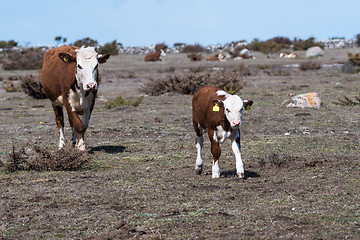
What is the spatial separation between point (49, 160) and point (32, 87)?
54.3 ft

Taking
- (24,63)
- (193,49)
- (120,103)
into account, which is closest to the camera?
(120,103)

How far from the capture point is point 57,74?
42.8 ft

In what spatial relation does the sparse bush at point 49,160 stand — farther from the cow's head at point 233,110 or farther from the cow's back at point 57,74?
the cow's head at point 233,110

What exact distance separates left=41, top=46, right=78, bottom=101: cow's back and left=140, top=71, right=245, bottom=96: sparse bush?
1232cm

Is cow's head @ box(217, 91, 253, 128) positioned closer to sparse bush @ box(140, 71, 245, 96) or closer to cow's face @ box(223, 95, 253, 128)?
cow's face @ box(223, 95, 253, 128)

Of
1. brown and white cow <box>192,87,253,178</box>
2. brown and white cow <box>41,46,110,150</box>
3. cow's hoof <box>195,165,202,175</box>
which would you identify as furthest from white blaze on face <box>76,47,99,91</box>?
cow's hoof <box>195,165,202,175</box>

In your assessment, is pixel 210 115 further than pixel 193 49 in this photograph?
No

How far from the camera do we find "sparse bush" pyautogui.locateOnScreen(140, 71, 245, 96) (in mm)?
26156

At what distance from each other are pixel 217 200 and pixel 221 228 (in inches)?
57.2

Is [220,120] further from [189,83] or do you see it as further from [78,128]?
[189,83]

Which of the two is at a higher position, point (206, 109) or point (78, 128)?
point (206, 109)

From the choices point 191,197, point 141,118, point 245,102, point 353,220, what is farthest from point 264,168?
point 141,118

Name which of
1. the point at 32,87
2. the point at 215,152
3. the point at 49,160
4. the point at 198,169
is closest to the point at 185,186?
the point at 215,152

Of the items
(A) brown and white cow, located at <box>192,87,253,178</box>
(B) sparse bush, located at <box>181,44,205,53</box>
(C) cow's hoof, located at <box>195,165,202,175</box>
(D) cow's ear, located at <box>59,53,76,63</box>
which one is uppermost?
(D) cow's ear, located at <box>59,53,76,63</box>
